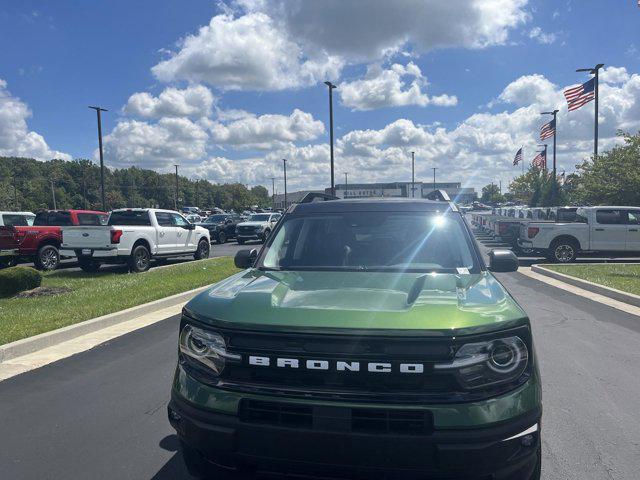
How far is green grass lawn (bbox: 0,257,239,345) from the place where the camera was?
742cm

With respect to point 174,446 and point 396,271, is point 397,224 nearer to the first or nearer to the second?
point 396,271

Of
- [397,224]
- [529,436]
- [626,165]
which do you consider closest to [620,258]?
[626,165]

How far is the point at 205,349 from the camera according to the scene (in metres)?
2.77

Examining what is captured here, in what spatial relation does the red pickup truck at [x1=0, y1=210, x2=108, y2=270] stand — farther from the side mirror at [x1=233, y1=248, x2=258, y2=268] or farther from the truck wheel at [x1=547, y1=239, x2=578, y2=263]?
the truck wheel at [x1=547, y1=239, x2=578, y2=263]

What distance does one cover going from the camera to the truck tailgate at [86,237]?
1403cm

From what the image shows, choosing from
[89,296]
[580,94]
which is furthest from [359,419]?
[580,94]

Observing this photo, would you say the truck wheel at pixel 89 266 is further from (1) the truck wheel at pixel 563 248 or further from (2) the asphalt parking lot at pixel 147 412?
(1) the truck wheel at pixel 563 248

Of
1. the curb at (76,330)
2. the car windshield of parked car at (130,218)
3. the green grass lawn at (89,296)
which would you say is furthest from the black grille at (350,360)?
the car windshield of parked car at (130,218)

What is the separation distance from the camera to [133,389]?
5.05m

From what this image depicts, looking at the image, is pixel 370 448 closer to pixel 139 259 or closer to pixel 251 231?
pixel 139 259

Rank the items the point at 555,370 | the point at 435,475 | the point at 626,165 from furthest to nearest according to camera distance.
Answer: the point at 626,165, the point at 555,370, the point at 435,475

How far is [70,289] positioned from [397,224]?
8.95 metres

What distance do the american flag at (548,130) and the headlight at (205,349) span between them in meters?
33.3

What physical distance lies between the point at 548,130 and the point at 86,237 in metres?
27.9
